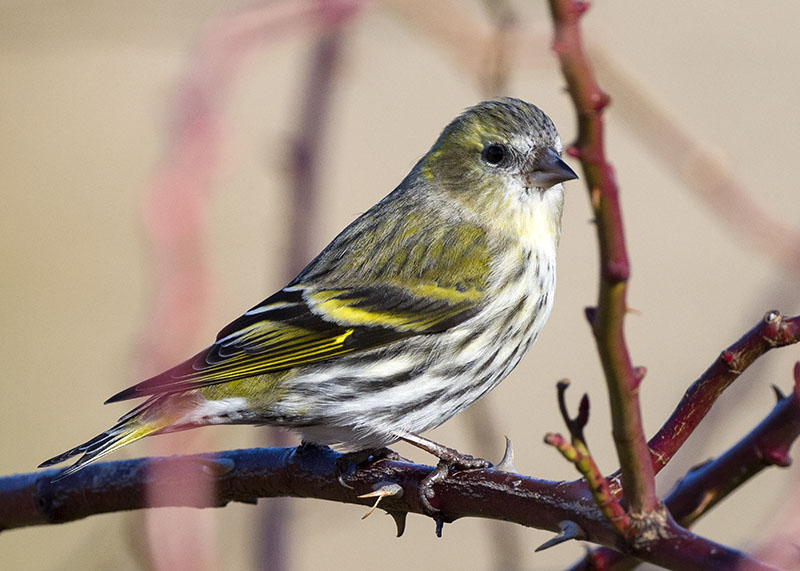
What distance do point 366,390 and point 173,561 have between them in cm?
148

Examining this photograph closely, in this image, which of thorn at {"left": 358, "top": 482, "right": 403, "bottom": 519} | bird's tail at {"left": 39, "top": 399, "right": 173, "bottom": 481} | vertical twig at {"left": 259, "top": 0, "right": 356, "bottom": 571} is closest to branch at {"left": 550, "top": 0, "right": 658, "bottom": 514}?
vertical twig at {"left": 259, "top": 0, "right": 356, "bottom": 571}

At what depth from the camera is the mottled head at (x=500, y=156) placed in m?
2.87

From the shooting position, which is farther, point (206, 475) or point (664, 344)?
point (664, 344)

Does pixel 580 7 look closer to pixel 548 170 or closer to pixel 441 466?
pixel 441 466

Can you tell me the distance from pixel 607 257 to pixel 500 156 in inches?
78.3

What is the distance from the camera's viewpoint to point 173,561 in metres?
1.14

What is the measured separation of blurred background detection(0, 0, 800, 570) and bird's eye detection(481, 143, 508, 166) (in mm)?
411

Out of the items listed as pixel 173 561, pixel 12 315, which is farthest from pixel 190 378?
pixel 12 315

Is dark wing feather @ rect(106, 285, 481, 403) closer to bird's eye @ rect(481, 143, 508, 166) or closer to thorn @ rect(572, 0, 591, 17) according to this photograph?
bird's eye @ rect(481, 143, 508, 166)

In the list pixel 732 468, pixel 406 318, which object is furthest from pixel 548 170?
pixel 732 468

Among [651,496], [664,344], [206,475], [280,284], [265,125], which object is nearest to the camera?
Result: [651,496]

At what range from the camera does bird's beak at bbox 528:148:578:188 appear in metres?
2.70

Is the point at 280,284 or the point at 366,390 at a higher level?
the point at 280,284

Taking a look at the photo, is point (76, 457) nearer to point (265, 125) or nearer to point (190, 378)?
point (190, 378)
